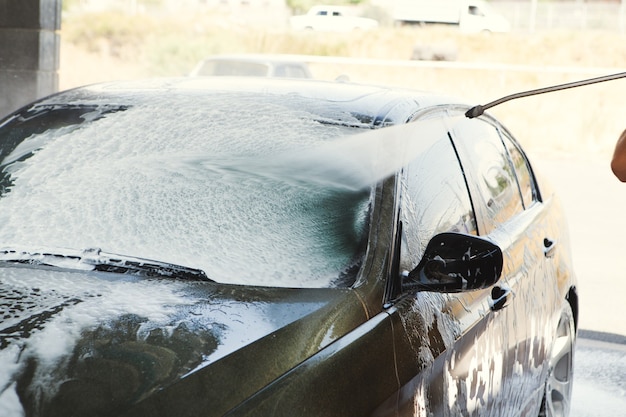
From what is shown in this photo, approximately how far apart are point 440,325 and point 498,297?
55cm

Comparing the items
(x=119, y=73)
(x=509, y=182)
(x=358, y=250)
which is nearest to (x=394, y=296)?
(x=358, y=250)

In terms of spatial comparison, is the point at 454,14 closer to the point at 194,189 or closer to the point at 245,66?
the point at 245,66

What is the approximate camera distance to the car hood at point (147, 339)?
178 centimetres

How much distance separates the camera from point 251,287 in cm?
231

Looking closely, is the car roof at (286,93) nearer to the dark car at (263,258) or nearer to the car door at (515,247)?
the dark car at (263,258)

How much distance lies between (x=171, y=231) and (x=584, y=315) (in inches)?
194

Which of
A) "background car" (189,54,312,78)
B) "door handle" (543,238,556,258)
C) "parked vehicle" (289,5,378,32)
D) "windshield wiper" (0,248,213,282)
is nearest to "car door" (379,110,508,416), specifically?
"windshield wiper" (0,248,213,282)

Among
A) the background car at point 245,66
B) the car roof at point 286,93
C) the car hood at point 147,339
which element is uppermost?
the car roof at point 286,93

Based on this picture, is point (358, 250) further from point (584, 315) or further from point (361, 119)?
point (584, 315)

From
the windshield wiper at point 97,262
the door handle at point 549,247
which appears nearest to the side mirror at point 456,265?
the windshield wiper at point 97,262

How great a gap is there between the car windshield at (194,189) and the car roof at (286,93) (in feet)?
0.20

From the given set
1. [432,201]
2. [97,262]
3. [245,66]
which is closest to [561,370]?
[432,201]

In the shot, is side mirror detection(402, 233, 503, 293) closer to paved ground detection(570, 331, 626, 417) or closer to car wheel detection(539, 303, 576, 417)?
car wheel detection(539, 303, 576, 417)

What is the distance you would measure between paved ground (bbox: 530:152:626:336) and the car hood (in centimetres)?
273
